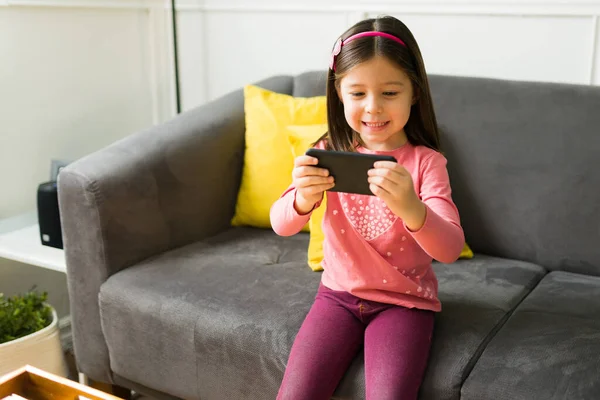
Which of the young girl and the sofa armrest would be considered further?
the sofa armrest

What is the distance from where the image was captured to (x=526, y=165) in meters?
1.97

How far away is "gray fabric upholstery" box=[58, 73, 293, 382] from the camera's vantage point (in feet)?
6.14

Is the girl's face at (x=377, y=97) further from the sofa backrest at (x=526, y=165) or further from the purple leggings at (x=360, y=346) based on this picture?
the sofa backrest at (x=526, y=165)

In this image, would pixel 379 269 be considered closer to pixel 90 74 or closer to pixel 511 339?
pixel 511 339

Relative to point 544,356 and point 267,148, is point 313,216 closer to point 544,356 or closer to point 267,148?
point 267,148

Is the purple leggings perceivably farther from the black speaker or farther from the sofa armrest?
the black speaker

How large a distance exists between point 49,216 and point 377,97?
1.19 m

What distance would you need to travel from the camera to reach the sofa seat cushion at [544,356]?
137 cm

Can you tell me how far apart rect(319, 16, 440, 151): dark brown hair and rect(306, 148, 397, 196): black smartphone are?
206mm

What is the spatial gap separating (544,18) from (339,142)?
0.94 m

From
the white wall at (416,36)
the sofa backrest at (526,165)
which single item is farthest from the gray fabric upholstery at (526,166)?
the white wall at (416,36)

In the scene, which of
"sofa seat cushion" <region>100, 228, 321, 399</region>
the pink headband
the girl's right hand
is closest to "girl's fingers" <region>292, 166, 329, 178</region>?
the girl's right hand

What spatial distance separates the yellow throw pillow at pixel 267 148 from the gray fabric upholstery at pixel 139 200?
0.05m

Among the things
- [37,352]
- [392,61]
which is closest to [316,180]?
[392,61]
